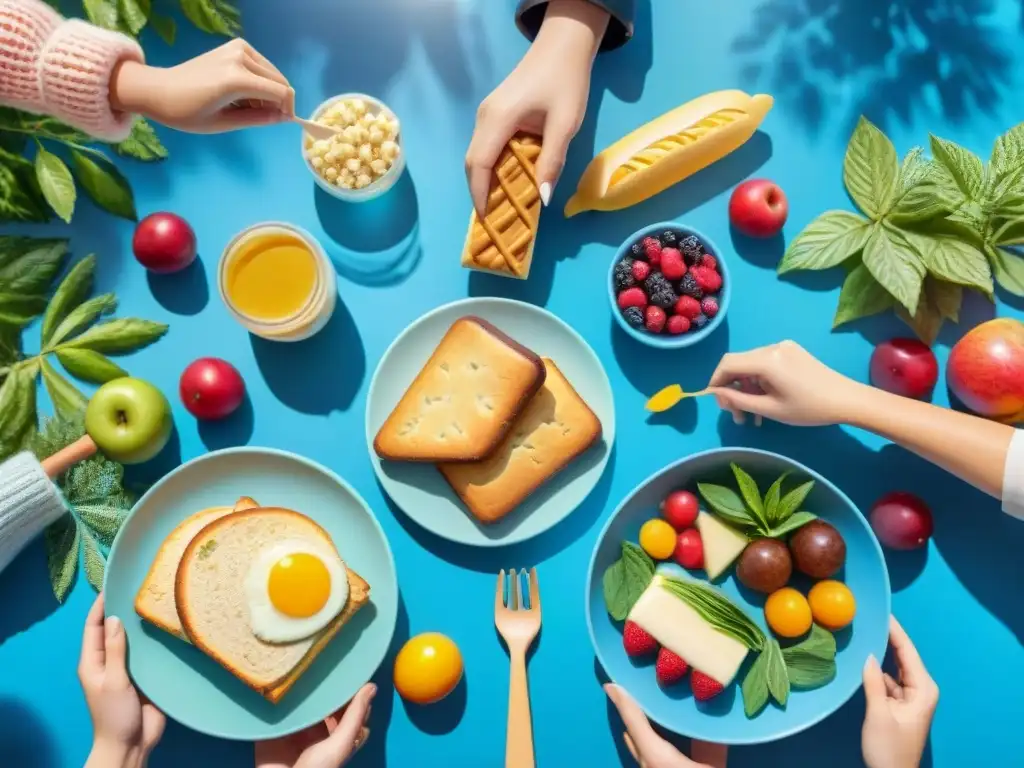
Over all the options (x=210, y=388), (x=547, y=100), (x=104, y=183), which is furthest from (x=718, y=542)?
(x=104, y=183)

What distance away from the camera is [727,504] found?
1.36m

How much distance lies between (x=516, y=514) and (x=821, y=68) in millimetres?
971

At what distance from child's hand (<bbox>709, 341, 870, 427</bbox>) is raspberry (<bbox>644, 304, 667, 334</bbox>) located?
12 cm

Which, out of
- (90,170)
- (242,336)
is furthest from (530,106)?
→ (90,170)

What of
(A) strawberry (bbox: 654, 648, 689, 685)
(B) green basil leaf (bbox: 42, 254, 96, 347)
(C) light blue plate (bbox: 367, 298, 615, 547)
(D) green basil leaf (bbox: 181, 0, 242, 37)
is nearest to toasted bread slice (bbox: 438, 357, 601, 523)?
(C) light blue plate (bbox: 367, 298, 615, 547)

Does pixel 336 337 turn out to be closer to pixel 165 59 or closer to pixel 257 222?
pixel 257 222

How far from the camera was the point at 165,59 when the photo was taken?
1.48 metres

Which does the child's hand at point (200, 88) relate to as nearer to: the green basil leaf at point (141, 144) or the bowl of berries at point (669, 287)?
the green basil leaf at point (141, 144)

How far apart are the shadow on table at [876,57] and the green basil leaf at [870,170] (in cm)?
6

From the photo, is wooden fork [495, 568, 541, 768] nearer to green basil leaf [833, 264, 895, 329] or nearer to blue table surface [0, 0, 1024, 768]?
blue table surface [0, 0, 1024, 768]

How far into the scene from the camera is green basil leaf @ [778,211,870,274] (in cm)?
A: 140

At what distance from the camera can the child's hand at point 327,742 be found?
128 centimetres

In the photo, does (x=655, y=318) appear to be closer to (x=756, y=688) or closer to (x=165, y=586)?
(x=756, y=688)

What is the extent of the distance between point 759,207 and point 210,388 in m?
0.97
